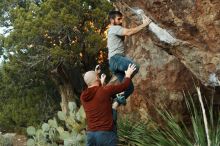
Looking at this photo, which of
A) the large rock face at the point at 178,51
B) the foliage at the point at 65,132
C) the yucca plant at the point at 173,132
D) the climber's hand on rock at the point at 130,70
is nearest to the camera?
the climber's hand on rock at the point at 130,70

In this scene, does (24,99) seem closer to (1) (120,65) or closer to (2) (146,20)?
(1) (120,65)

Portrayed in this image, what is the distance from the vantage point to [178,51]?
366 inches

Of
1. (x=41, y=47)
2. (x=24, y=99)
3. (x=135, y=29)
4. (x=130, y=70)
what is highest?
(x=41, y=47)

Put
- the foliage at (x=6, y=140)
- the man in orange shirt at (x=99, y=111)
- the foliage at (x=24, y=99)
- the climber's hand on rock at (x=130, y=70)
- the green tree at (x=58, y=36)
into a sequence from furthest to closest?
the foliage at (x=24, y=99)
the green tree at (x=58, y=36)
the foliage at (x=6, y=140)
the climber's hand on rock at (x=130, y=70)
the man in orange shirt at (x=99, y=111)

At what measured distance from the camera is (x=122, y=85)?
7801mm

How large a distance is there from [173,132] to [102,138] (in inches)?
87.3

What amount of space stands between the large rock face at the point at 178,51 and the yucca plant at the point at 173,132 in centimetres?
41

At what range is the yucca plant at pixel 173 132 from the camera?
8609 millimetres

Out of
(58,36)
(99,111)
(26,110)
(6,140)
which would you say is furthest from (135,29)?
(26,110)

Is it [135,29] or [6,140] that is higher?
[135,29]

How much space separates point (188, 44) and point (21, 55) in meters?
11.7

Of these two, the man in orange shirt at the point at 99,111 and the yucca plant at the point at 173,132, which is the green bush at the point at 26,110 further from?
the man in orange shirt at the point at 99,111

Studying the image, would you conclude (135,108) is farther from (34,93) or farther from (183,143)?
(34,93)

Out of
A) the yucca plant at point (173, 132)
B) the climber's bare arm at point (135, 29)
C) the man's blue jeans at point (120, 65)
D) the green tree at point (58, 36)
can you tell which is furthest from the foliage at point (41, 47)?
the climber's bare arm at point (135, 29)
